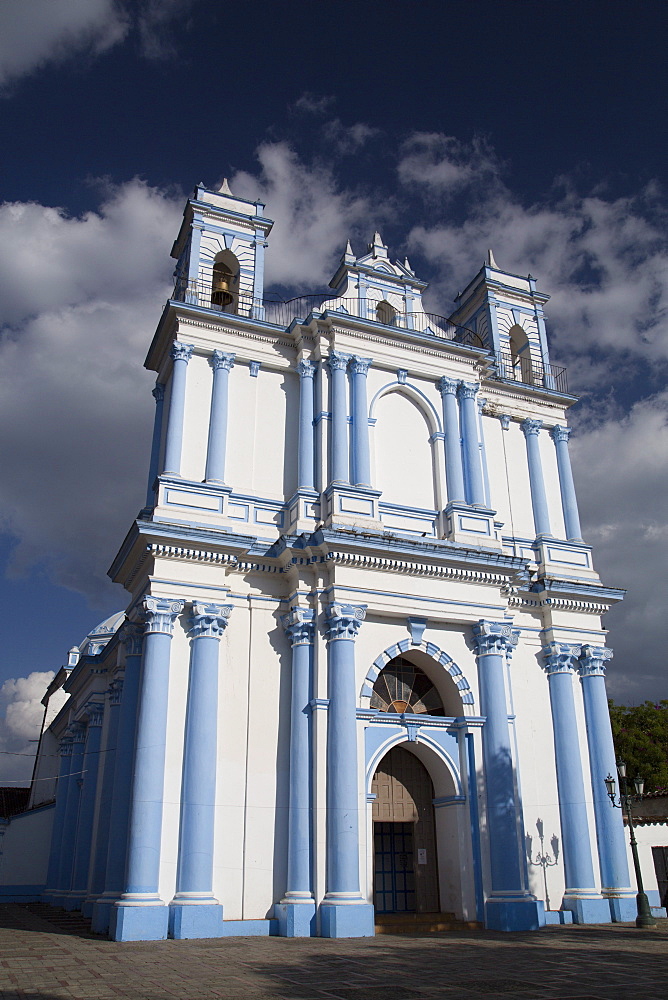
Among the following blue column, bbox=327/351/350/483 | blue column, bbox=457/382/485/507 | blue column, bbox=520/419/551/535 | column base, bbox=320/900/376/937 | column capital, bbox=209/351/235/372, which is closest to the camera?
column base, bbox=320/900/376/937

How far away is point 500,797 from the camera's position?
1758 centimetres

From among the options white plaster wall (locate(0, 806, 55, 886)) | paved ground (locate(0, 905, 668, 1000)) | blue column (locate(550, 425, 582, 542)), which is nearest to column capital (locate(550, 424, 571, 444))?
blue column (locate(550, 425, 582, 542))

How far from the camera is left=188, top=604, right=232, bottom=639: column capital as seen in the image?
16.8 meters

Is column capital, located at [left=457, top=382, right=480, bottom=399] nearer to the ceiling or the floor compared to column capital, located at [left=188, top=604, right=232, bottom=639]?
nearer to the ceiling

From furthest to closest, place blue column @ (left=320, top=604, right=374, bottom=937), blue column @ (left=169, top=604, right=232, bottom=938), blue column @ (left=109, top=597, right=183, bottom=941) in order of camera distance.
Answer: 1. blue column @ (left=320, top=604, right=374, bottom=937)
2. blue column @ (left=169, top=604, right=232, bottom=938)
3. blue column @ (left=109, top=597, right=183, bottom=941)

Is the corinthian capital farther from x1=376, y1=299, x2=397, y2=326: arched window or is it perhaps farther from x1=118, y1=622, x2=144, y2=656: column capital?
x1=118, y1=622, x2=144, y2=656: column capital

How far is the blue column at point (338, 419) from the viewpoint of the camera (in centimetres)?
1947

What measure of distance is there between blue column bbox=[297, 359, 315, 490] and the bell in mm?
4028

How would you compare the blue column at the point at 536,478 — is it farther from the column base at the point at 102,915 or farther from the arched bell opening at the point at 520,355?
the column base at the point at 102,915

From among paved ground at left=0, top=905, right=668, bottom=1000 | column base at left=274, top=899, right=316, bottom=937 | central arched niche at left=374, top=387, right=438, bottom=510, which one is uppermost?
central arched niche at left=374, top=387, right=438, bottom=510

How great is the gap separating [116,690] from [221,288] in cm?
1120

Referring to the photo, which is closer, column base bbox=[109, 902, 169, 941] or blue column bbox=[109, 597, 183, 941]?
column base bbox=[109, 902, 169, 941]

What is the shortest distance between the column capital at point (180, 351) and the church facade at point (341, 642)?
76 mm

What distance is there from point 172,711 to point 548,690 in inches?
372
